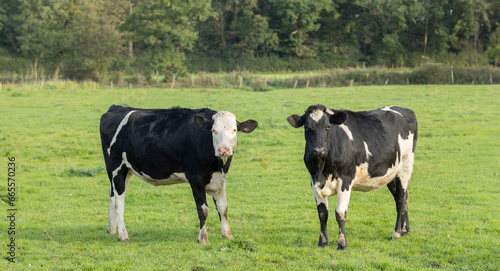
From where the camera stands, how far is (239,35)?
84062 mm

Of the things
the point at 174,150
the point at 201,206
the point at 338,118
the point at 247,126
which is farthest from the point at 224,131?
the point at 338,118

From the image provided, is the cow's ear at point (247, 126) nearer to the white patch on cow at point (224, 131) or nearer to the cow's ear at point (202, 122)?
the white patch on cow at point (224, 131)

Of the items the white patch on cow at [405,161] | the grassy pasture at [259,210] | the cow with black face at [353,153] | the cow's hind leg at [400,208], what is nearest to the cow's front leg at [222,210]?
the grassy pasture at [259,210]

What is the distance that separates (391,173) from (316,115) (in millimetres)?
2037

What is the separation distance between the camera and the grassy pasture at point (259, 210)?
28.1 ft

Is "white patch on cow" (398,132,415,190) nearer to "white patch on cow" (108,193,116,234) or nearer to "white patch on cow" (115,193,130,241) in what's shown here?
"white patch on cow" (115,193,130,241)

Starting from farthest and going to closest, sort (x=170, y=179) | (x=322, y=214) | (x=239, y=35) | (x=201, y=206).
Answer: (x=239, y=35), (x=170, y=179), (x=201, y=206), (x=322, y=214)

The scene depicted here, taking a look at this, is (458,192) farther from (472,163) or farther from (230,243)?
(230,243)

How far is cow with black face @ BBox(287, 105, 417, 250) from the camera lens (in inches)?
346

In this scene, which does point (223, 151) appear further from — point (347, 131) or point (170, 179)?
point (347, 131)

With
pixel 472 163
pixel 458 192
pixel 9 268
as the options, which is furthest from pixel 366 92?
pixel 9 268

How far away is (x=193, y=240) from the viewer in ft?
32.1

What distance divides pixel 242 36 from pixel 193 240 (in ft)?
247

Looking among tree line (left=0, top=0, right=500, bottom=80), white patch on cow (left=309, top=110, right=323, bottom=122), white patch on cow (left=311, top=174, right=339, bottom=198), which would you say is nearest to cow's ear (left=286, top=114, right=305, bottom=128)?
white patch on cow (left=309, top=110, right=323, bottom=122)
